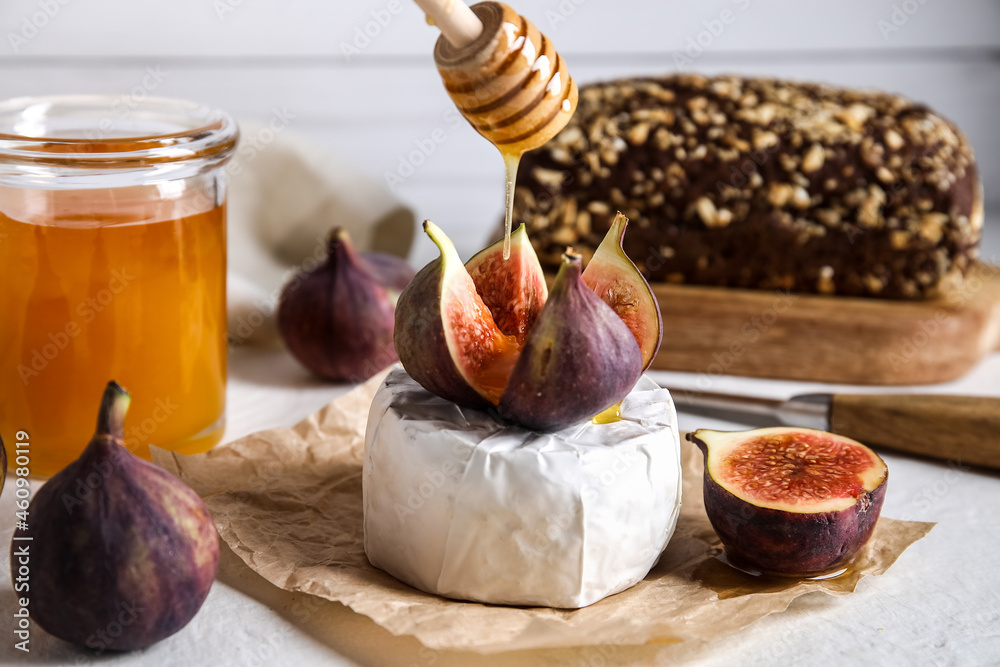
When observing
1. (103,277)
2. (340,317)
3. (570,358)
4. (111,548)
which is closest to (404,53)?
(340,317)

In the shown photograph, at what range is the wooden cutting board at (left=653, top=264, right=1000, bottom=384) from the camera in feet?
7.66

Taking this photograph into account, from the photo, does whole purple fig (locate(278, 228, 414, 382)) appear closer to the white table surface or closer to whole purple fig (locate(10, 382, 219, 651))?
the white table surface

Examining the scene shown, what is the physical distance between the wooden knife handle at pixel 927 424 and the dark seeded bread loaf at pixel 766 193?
613 millimetres

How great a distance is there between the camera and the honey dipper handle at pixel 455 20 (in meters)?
1.16

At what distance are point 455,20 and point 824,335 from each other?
1512 mm

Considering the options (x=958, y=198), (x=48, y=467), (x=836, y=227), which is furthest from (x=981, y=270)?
Result: (x=48, y=467)

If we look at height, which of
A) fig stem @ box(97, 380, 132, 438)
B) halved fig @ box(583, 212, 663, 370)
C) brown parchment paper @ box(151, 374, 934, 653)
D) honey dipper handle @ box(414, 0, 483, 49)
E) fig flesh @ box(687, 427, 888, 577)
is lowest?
brown parchment paper @ box(151, 374, 934, 653)

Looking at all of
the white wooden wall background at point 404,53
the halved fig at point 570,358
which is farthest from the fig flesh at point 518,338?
the white wooden wall background at point 404,53

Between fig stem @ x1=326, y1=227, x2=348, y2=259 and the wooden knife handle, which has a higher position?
fig stem @ x1=326, y1=227, x2=348, y2=259

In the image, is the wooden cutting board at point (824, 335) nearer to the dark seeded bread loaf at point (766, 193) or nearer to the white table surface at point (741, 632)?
the dark seeded bread loaf at point (766, 193)

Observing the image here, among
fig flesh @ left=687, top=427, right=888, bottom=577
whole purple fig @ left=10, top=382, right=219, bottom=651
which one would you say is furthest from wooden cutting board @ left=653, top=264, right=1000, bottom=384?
whole purple fig @ left=10, top=382, right=219, bottom=651

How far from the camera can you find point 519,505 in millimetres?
1277

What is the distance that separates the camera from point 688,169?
244 cm

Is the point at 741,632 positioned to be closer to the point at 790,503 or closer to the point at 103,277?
the point at 790,503
